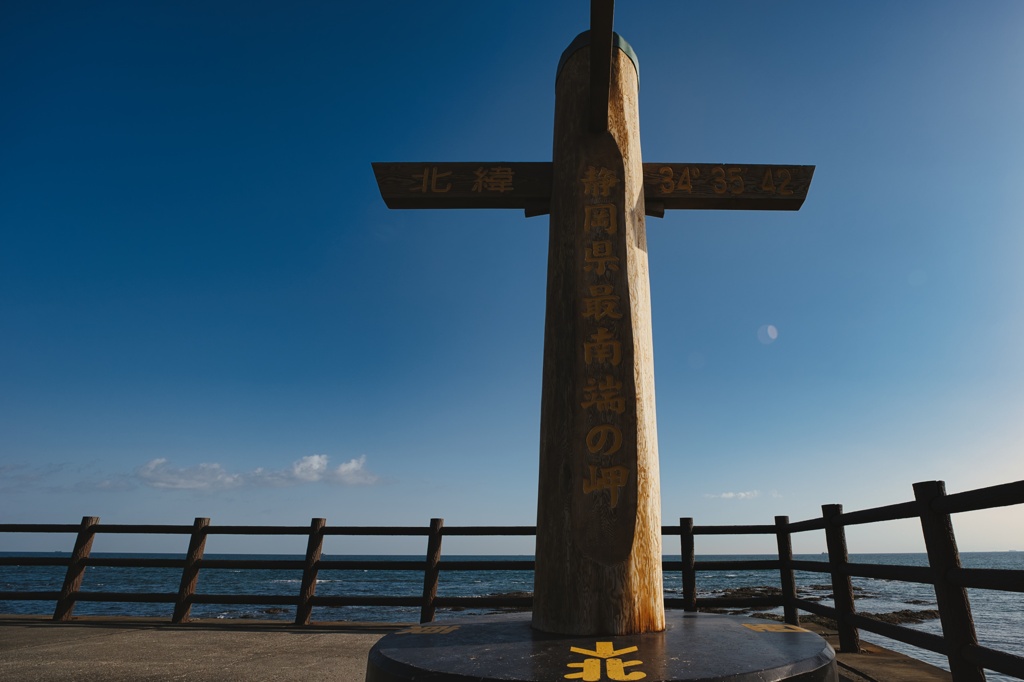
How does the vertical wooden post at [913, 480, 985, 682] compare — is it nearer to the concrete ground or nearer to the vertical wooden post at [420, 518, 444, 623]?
the concrete ground

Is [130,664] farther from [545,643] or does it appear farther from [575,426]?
[575,426]

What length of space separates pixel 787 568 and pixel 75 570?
754cm

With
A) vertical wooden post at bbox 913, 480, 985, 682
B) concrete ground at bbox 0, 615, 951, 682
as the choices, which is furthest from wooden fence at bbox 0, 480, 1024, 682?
concrete ground at bbox 0, 615, 951, 682

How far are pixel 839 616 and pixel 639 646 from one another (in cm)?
311

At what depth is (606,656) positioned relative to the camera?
1.84m

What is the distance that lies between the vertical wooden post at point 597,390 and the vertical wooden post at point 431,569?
3.60 meters

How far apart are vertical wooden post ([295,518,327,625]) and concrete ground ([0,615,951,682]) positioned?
225mm

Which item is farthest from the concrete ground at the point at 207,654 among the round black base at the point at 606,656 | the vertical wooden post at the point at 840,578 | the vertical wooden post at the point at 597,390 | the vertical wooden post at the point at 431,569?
the vertical wooden post at the point at 597,390

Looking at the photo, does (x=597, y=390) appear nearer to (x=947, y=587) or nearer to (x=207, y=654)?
(x=947, y=587)

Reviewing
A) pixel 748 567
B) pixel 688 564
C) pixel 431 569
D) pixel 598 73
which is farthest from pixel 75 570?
pixel 598 73

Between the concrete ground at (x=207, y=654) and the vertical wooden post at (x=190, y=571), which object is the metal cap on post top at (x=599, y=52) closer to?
the concrete ground at (x=207, y=654)

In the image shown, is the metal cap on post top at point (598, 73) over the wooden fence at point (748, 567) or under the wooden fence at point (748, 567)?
over

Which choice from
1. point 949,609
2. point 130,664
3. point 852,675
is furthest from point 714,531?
point 130,664

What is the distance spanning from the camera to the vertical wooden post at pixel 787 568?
Result: 5051mm
